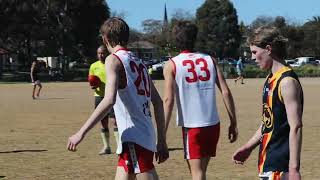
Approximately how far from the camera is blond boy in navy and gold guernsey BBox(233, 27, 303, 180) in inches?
183

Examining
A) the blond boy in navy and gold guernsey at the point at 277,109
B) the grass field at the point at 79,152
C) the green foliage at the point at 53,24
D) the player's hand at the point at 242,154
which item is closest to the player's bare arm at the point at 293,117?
the blond boy in navy and gold guernsey at the point at 277,109

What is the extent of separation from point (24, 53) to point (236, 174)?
246 feet

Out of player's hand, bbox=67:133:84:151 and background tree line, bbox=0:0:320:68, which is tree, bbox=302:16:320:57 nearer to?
background tree line, bbox=0:0:320:68

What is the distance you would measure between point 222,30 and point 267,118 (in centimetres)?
11023

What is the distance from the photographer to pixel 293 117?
464cm

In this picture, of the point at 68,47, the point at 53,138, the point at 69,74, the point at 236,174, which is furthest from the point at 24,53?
the point at 236,174

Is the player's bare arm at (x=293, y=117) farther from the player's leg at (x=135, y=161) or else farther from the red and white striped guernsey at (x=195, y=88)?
the red and white striped guernsey at (x=195, y=88)

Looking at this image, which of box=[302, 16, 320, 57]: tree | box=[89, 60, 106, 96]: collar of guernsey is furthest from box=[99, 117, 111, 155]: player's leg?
box=[302, 16, 320, 57]: tree

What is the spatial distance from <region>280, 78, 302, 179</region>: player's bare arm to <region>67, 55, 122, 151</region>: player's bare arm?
134 cm

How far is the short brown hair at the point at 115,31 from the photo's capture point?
212 inches

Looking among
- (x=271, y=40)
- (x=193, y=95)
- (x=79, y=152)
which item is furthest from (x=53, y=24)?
(x=271, y=40)

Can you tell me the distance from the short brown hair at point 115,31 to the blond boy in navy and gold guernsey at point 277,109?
1.06 m

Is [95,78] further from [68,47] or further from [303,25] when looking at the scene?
[303,25]

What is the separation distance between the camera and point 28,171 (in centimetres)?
998
